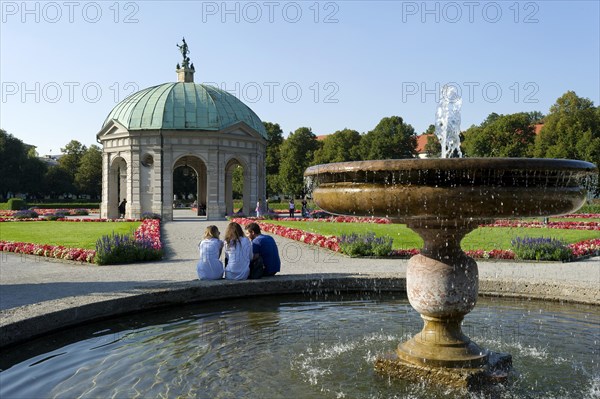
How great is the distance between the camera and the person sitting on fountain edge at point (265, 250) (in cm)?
966

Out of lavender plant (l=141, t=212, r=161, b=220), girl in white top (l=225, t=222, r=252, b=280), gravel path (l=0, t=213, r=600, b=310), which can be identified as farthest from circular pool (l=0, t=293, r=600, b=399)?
lavender plant (l=141, t=212, r=161, b=220)

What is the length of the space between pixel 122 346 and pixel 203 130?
33632 millimetres

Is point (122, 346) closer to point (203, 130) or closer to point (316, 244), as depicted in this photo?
point (316, 244)

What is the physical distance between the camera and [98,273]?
1299 cm

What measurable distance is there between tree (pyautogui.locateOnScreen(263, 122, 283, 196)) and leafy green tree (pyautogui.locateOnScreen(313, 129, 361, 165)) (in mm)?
7193

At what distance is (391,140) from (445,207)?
64520 mm

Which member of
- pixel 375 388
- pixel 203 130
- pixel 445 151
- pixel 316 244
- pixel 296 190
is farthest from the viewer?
pixel 296 190

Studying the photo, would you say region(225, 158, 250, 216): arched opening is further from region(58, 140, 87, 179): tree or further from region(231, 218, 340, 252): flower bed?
region(58, 140, 87, 179): tree

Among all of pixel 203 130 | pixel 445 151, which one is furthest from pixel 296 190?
pixel 445 151

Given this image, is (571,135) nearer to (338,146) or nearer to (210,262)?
(338,146)

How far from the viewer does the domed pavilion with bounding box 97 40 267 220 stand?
38.7 metres

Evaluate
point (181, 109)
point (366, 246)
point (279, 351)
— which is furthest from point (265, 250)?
point (181, 109)

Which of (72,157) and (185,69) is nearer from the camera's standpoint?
(185,69)

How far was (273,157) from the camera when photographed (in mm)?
83312
